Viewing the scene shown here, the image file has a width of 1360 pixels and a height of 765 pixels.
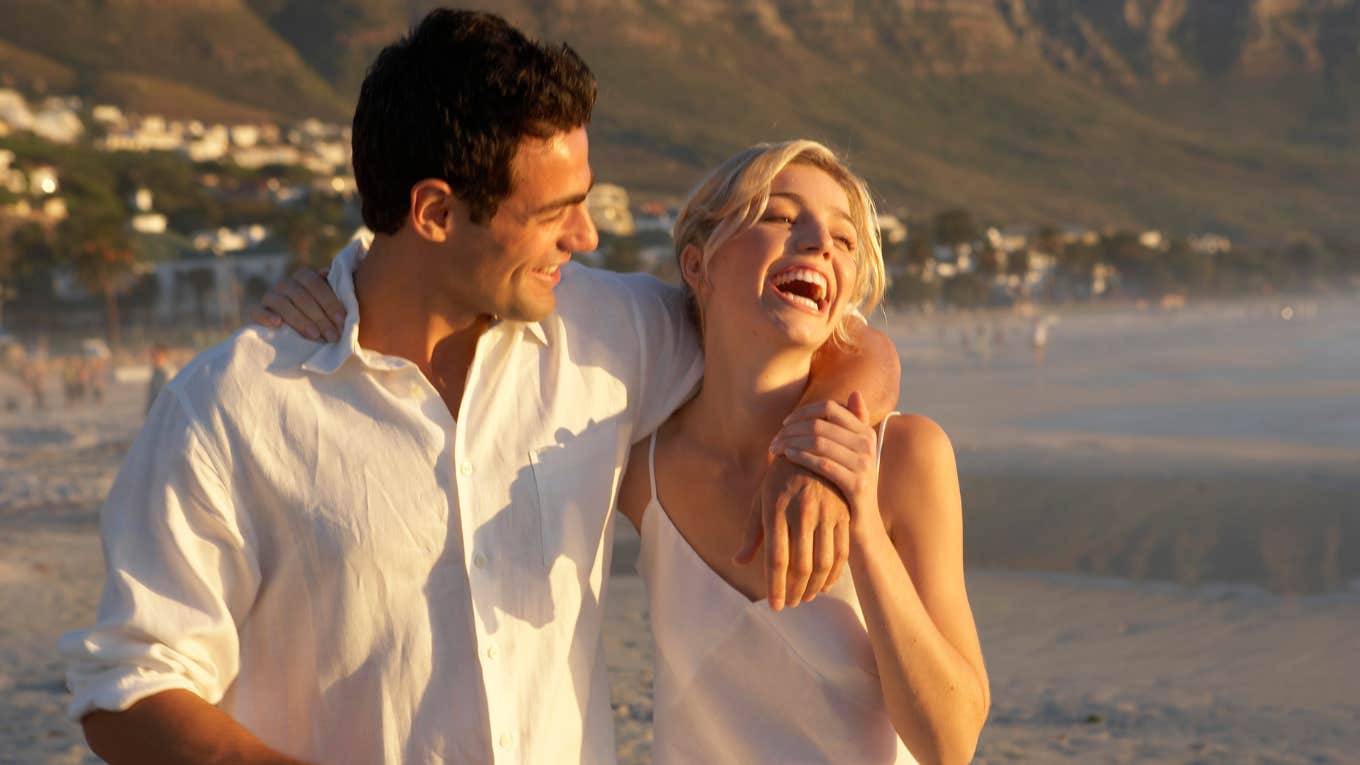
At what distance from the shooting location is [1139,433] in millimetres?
24406

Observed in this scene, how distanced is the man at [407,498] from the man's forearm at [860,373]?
354 millimetres

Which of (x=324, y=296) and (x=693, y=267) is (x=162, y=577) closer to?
(x=324, y=296)

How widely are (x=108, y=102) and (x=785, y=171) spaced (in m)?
146

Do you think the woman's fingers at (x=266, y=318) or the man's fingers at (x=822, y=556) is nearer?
the man's fingers at (x=822, y=556)

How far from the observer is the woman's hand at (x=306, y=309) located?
7.64ft

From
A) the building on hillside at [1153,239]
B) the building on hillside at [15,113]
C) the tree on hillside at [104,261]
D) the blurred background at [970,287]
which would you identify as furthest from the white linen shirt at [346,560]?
the building on hillside at [15,113]

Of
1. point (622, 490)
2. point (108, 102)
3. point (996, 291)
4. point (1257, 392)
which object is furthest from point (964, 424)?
point (108, 102)

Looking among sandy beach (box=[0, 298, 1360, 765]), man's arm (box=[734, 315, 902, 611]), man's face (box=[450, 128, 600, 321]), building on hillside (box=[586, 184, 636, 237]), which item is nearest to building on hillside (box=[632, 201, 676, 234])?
building on hillside (box=[586, 184, 636, 237])

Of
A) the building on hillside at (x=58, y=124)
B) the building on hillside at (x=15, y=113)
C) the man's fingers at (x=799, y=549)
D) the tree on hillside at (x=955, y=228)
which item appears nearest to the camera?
the man's fingers at (x=799, y=549)

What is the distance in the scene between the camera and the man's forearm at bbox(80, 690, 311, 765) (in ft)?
6.57

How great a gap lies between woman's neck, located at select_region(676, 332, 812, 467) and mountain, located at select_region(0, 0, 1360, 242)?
416 ft

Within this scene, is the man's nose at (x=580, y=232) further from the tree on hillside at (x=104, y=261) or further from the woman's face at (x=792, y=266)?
the tree on hillside at (x=104, y=261)

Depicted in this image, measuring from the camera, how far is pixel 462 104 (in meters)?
2.27

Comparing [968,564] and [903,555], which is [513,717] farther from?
[968,564]
